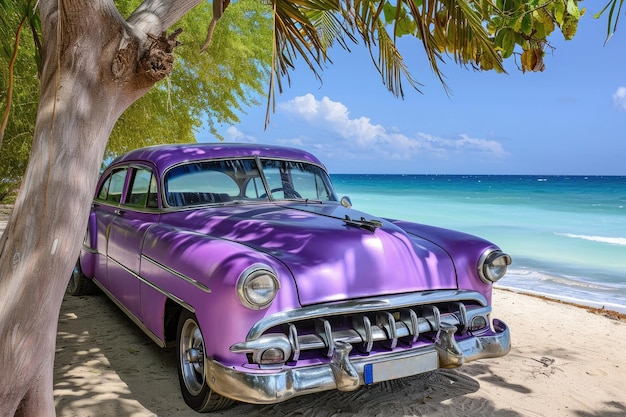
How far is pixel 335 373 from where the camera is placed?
9.68 feet

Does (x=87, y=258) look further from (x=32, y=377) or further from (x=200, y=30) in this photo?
(x=200, y=30)

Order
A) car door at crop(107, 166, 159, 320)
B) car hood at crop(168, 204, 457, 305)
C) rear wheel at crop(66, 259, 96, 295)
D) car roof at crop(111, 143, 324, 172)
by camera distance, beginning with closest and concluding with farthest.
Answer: car hood at crop(168, 204, 457, 305), car door at crop(107, 166, 159, 320), car roof at crop(111, 143, 324, 172), rear wheel at crop(66, 259, 96, 295)


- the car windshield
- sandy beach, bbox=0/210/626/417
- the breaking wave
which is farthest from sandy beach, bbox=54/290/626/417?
the breaking wave

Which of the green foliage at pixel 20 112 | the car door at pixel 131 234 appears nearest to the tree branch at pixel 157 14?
the car door at pixel 131 234

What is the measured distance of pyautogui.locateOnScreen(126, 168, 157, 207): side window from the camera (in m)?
4.60

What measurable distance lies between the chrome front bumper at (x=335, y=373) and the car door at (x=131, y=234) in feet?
5.02

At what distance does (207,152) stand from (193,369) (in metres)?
1.92

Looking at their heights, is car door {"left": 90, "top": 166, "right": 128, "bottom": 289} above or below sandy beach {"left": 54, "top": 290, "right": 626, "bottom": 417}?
above

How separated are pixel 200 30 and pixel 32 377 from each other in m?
11.8

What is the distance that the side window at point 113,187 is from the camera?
5.45m

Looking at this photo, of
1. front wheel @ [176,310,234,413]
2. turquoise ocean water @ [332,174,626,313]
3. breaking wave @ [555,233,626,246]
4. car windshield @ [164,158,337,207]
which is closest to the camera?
front wheel @ [176,310,234,413]

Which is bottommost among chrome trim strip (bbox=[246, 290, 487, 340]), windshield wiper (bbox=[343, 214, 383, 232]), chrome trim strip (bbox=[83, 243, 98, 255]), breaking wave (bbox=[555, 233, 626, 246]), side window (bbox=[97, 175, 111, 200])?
breaking wave (bbox=[555, 233, 626, 246])

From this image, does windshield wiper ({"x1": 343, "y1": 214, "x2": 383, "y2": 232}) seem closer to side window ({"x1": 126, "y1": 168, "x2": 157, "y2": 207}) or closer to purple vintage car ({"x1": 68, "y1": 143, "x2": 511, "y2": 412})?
purple vintage car ({"x1": 68, "y1": 143, "x2": 511, "y2": 412})

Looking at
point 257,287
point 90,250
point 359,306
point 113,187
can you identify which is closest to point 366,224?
point 359,306
